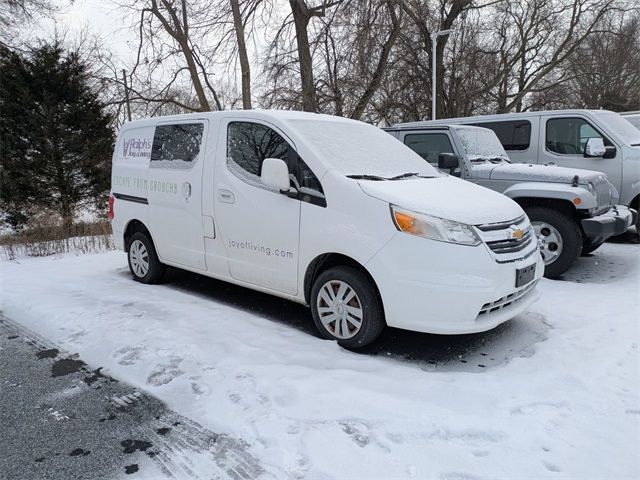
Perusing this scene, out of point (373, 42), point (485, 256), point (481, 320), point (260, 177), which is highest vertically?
point (373, 42)

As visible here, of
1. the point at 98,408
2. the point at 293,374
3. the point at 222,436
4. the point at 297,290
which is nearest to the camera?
the point at 222,436

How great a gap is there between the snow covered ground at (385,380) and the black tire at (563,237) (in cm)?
46

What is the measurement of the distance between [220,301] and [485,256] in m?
2.97

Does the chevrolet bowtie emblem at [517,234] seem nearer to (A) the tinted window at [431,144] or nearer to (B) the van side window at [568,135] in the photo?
(A) the tinted window at [431,144]

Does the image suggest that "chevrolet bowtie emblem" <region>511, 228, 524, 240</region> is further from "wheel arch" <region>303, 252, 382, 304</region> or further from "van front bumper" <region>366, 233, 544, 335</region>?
"wheel arch" <region>303, 252, 382, 304</region>

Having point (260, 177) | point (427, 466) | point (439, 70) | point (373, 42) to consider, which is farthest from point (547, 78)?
point (427, 466)

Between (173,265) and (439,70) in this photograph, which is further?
(439,70)

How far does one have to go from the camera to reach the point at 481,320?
3479 millimetres

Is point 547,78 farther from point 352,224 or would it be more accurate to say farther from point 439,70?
point 352,224

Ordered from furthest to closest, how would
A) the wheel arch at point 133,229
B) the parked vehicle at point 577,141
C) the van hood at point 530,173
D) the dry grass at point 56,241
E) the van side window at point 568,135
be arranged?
the dry grass at point 56,241 < the van side window at point 568,135 < the parked vehicle at point 577,141 < the van hood at point 530,173 < the wheel arch at point 133,229

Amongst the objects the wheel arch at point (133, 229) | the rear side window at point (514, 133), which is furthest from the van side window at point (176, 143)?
the rear side window at point (514, 133)

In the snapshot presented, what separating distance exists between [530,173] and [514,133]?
6.29 ft

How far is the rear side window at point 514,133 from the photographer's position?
25.3ft

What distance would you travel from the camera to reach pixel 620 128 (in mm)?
7324
